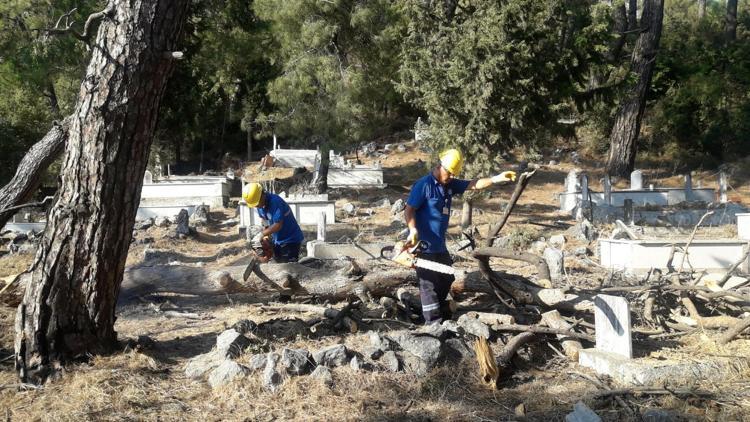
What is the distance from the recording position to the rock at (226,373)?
4.72m

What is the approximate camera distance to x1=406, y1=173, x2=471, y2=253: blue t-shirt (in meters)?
5.86

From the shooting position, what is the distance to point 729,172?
22.0 meters

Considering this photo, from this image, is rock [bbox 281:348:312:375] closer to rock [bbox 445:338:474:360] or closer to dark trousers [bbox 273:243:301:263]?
rock [bbox 445:338:474:360]

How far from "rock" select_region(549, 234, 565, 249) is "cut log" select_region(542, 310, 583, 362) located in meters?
6.39

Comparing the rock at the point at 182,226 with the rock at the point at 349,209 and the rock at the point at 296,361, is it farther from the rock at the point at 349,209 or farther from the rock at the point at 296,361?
the rock at the point at 296,361

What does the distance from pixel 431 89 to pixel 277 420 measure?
10.6m

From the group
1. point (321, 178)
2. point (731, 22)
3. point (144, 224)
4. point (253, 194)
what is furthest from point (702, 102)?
point (253, 194)

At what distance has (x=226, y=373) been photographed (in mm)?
4758

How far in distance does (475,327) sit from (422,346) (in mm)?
662

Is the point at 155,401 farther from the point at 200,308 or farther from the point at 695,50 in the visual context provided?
the point at 695,50

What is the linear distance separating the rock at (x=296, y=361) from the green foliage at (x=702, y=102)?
74.3 ft

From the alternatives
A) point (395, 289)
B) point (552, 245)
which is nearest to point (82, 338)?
point (395, 289)

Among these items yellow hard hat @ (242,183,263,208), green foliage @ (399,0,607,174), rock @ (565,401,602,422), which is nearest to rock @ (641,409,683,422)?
rock @ (565,401,602,422)

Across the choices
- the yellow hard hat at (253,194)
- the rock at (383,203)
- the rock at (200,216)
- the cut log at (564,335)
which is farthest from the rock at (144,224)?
the cut log at (564,335)
